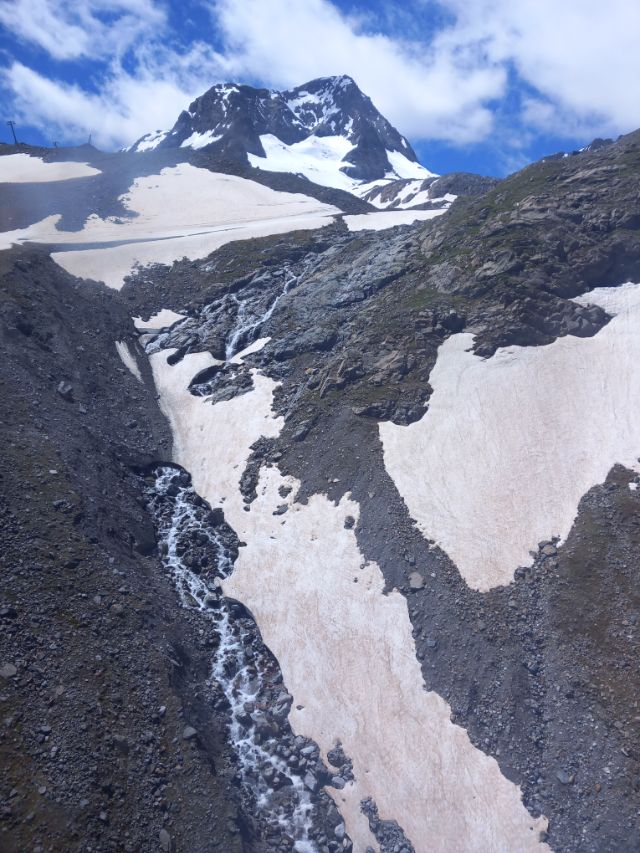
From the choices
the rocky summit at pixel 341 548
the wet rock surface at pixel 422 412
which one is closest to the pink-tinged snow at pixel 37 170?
the rocky summit at pixel 341 548

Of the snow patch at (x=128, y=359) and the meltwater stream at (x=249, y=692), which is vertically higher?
the snow patch at (x=128, y=359)

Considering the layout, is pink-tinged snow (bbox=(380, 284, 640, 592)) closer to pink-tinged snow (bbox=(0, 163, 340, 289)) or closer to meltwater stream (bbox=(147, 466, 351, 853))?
meltwater stream (bbox=(147, 466, 351, 853))

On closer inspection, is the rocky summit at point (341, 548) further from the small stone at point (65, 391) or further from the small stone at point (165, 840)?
the small stone at point (65, 391)

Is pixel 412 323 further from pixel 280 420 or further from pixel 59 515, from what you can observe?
pixel 59 515

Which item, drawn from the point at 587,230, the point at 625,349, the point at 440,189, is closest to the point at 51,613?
the point at 625,349

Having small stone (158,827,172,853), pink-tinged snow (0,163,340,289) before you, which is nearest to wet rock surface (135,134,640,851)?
pink-tinged snow (0,163,340,289)
